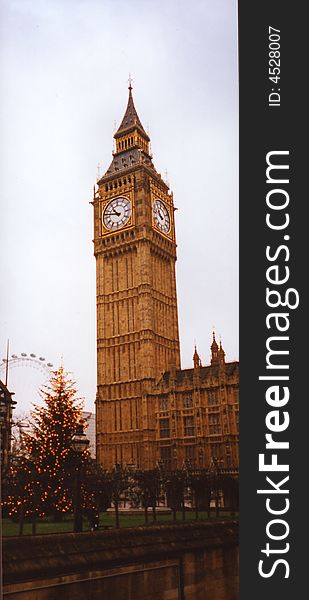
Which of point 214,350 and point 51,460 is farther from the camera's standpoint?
point 214,350

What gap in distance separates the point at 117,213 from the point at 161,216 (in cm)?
461

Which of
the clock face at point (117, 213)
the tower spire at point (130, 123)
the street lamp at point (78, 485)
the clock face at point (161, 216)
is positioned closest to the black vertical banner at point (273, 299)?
the street lamp at point (78, 485)

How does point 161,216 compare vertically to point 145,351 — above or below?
above

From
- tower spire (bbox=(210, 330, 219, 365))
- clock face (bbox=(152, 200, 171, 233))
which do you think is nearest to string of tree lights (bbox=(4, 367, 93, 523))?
tower spire (bbox=(210, 330, 219, 365))

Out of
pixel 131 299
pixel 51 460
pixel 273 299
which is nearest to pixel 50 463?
pixel 51 460

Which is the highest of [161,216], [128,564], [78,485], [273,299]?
[161,216]

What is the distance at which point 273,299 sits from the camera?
7.11 meters

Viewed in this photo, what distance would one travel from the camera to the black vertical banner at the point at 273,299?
264 inches

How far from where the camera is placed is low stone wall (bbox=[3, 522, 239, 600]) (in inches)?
321

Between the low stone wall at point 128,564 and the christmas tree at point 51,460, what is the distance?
402cm

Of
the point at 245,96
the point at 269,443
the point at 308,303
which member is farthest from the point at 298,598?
the point at 245,96

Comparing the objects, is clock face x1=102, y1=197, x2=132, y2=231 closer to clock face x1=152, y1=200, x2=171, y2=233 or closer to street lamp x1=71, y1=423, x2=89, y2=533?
clock face x1=152, y1=200, x2=171, y2=233

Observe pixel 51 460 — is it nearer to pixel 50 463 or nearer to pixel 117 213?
pixel 50 463

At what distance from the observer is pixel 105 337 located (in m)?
61.8
